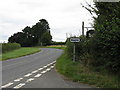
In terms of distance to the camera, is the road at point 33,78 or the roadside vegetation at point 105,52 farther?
the roadside vegetation at point 105,52

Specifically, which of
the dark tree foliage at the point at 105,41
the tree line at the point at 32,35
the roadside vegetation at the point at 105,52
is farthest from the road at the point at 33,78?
the tree line at the point at 32,35

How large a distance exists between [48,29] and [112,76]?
103 meters

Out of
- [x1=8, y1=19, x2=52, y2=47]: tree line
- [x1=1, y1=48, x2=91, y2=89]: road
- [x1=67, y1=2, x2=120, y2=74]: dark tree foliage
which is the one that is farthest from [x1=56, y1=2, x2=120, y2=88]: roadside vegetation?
[x1=8, y1=19, x2=52, y2=47]: tree line

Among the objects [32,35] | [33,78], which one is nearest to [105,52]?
[33,78]

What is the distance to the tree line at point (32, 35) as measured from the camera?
A: 99500mm

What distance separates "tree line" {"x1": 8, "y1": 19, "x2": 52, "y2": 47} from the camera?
9950cm

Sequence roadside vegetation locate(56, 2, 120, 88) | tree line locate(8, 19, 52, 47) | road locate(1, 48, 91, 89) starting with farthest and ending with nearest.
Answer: tree line locate(8, 19, 52, 47), roadside vegetation locate(56, 2, 120, 88), road locate(1, 48, 91, 89)

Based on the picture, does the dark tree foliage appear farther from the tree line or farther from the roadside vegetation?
the tree line

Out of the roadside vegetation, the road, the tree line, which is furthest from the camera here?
the tree line

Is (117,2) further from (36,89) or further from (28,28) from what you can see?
(28,28)

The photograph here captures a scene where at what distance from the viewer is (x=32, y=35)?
103938mm

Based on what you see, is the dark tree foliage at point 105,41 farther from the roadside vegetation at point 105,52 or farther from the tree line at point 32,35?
the tree line at point 32,35

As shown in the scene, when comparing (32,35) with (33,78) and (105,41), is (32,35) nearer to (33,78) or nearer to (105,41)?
(33,78)

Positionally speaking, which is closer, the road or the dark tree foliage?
the road
